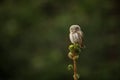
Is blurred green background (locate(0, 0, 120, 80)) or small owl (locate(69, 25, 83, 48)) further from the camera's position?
blurred green background (locate(0, 0, 120, 80))

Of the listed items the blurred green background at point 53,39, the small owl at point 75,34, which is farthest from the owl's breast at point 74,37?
the blurred green background at point 53,39

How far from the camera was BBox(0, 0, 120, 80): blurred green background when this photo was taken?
11.1 metres

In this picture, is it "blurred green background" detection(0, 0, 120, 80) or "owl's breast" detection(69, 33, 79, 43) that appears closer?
"owl's breast" detection(69, 33, 79, 43)

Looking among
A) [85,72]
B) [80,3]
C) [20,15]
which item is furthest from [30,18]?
[85,72]

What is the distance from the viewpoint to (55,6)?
42.8 ft

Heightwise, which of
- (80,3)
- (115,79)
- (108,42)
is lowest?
(115,79)

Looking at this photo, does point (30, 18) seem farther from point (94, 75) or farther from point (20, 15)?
point (94, 75)

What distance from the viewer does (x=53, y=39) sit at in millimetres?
11617

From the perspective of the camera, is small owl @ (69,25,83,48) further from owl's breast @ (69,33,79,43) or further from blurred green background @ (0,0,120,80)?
blurred green background @ (0,0,120,80)

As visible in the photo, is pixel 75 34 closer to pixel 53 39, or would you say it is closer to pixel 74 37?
pixel 74 37

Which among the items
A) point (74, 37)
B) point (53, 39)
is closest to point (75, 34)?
point (74, 37)

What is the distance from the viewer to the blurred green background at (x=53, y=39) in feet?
36.3

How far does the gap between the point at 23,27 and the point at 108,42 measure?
1918 mm

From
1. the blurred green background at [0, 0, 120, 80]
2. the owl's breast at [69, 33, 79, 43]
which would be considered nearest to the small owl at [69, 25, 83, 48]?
the owl's breast at [69, 33, 79, 43]
